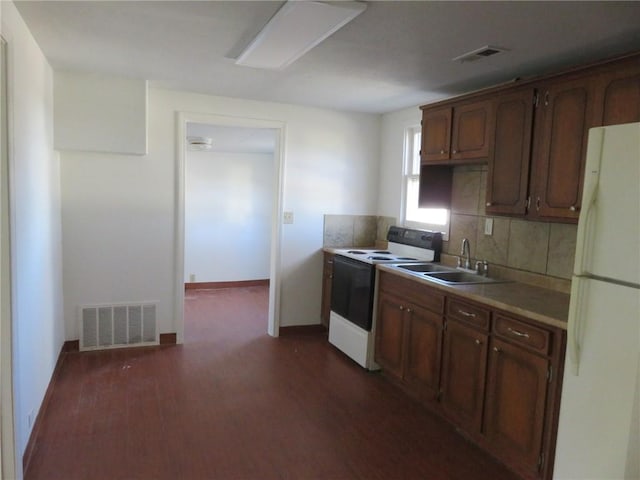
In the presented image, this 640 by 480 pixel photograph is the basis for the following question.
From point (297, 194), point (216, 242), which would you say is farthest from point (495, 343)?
point (216, 242)

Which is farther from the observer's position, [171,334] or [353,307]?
[171,334]

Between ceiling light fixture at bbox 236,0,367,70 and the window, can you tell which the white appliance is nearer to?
ceiling light fixture at bbox 236,0,367,70

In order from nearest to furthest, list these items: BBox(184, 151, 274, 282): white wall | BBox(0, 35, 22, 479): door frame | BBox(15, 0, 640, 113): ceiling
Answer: BBox(0, 35, 22, 479): door frame, BBox(15, 0, 640, 113): ceiling, BBox(184, 151, 274, 282): white wall

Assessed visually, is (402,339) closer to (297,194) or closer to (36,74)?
(297,194)

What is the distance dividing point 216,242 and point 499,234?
14.8ft

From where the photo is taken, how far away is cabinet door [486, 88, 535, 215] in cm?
272

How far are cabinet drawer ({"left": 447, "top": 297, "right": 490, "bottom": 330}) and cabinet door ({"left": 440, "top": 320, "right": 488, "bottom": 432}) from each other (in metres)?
0.04

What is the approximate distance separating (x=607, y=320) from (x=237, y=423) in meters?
2.13

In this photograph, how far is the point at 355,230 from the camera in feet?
15.9

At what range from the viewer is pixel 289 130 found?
4.52 meters

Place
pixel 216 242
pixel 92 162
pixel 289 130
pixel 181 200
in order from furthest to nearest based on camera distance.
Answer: pixel 216 242 → pixel 289 130 → pixel 181 200 → pixel 92 162

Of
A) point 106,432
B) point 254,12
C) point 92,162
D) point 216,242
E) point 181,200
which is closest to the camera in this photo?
point 254,12

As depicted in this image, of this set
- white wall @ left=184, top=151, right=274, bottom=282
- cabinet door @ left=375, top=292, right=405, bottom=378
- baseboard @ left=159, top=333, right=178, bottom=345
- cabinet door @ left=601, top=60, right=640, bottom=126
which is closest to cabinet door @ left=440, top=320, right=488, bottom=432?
cabinet door @ left=375, top=292, right=405, bottom=378

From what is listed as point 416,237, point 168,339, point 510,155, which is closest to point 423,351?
point 416,237
